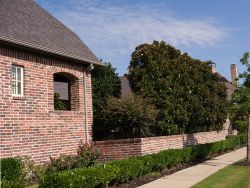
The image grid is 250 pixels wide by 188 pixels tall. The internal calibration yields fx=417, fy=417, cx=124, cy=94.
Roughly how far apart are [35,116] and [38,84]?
1.14 metres

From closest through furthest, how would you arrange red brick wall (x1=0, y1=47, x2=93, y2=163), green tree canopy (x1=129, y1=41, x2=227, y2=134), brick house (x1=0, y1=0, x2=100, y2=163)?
red brick wall (x1=0, y1=47, x2=93, y2=163) < brick house (x1=0, y1=0, x2=100, y2=163) < green tree canopy (x1=129, y1=41, x2=227, y2=134)

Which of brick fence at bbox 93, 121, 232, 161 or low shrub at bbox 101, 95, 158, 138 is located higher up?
low shrub at bbox 101, 95, 158, 138

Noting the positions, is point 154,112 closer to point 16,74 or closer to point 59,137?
point 59,137

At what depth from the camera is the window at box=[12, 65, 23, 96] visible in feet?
44.7

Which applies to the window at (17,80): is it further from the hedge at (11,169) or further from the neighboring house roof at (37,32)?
the hedge at (11,169)

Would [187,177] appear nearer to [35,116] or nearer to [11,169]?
[35,116]

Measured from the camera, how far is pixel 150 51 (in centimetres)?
2020

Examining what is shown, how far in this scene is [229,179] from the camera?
12.9 m

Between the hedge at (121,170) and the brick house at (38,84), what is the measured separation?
10.5 ft

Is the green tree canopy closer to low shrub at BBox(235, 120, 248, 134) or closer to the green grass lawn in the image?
the green grass lawn

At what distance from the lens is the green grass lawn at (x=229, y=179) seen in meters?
11.7

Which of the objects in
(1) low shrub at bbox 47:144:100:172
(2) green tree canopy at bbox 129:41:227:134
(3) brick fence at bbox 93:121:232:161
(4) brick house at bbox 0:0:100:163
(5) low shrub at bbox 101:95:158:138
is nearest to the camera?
(4) brick house at bbox 0:0:100:163

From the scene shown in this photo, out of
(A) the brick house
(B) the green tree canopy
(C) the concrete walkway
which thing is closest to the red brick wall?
(A) the brick house

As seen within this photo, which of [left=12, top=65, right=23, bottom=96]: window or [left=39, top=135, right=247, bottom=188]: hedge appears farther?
[left=12, top=65, right=23, bottom=96]: window
